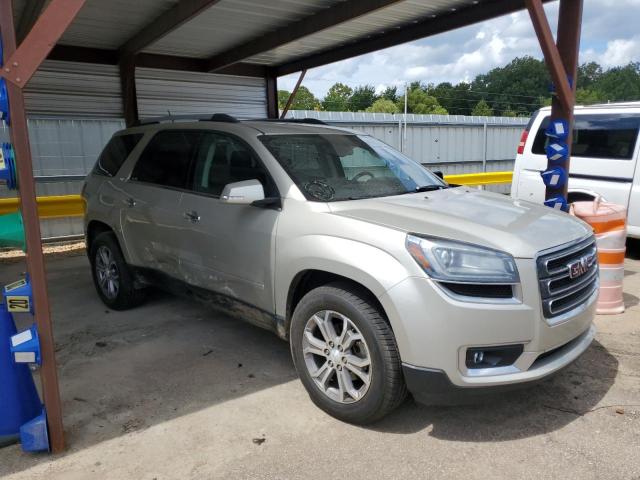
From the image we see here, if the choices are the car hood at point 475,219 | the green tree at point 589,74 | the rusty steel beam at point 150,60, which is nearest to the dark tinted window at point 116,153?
the car hood at point 475,219

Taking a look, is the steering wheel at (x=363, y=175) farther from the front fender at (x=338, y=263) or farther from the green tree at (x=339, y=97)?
the green tree at (x=339, y=97)

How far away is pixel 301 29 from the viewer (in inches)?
301

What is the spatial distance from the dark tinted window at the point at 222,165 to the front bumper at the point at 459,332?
1.37 meters

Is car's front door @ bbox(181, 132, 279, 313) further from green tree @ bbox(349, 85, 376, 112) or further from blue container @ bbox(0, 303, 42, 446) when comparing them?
green tree @ bbox(349, 85, 376, 112)

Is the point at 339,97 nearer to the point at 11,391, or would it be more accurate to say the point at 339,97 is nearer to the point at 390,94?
the point at 390,94

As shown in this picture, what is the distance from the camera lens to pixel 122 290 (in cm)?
521

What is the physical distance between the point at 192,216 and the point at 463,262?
2.25m

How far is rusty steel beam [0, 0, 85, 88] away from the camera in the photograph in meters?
2.54

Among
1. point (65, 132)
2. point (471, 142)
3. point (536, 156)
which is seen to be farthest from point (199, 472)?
point (471, 142)

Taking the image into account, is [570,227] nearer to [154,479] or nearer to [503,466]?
[503,466]

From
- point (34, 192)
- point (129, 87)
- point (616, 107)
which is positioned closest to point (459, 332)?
point (34, 192)

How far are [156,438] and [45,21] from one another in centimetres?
233

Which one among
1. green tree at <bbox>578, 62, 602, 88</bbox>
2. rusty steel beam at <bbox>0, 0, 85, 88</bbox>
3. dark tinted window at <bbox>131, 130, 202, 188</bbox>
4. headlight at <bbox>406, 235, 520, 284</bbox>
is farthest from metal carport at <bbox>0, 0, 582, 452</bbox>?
green tree at <bbox>578, 62, 602, 88</bbox>

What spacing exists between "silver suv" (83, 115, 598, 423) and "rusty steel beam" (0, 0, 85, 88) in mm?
1287
